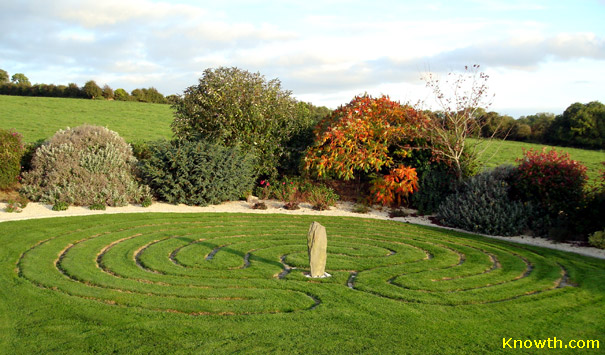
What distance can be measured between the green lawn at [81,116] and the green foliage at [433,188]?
25.2m

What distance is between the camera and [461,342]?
21.5 ft

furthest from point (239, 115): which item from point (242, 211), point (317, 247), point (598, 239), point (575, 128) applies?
point (575, 128)

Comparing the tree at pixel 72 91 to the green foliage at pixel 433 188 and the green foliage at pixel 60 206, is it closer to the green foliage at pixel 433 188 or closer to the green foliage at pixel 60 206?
the green foliage at pixel 60 206

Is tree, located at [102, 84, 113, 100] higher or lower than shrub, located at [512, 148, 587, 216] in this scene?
higher

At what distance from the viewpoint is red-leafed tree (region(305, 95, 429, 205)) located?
62.4ft

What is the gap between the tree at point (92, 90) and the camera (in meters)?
62.8

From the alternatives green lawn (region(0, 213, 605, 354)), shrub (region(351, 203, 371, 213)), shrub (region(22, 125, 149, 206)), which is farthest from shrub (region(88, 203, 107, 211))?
shrub (region(351, 203, 371, 213))

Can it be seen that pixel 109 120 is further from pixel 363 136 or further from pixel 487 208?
pixel 487 208

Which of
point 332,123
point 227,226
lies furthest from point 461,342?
point 332,123

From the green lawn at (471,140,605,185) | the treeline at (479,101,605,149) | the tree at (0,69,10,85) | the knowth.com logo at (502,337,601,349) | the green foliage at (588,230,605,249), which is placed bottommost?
the knowth.com logo at (502,337,601,349)

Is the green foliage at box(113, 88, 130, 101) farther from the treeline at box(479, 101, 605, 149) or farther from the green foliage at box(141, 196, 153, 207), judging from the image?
the green foliage at box(141, 196, 153, 207)

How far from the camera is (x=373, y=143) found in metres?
19.6

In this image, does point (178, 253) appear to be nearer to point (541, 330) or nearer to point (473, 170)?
point (541, 330)

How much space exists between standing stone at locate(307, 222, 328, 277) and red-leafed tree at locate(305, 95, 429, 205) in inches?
377
